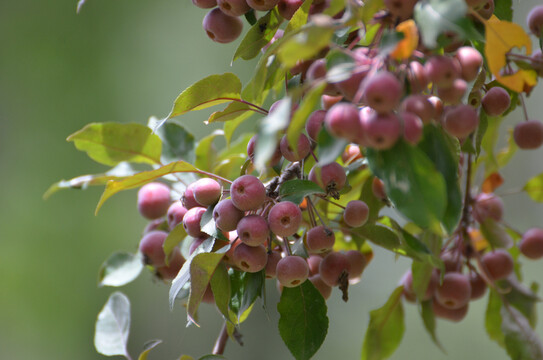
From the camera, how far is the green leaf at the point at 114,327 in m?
0.86

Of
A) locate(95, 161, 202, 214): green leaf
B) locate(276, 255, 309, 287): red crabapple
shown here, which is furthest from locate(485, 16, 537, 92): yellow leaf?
locate(95, 161, 202, 214): green leaf

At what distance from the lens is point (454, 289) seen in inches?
31.3

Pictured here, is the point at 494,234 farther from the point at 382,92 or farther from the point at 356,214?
the point at 382,92

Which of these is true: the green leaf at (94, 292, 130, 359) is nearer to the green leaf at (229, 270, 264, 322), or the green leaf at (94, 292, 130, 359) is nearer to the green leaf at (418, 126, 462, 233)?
the green leaf at (229, 270, 264, 322)

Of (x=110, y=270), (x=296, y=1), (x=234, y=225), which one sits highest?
(x=296, y=1)

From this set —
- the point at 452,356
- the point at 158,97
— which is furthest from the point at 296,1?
the point at 158,97

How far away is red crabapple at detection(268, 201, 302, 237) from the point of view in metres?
0.59

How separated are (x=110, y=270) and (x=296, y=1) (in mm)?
510

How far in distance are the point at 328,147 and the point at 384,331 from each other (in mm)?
486

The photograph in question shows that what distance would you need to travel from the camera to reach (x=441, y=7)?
451mm

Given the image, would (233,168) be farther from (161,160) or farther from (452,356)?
(452,356)

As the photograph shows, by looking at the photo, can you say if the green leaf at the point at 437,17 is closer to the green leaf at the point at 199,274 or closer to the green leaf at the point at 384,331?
the green leaf at the point at 199,274

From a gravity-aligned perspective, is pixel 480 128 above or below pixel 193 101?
below

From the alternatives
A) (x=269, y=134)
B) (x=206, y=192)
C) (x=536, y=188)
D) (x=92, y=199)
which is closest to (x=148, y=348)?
(x=206, y=192)
